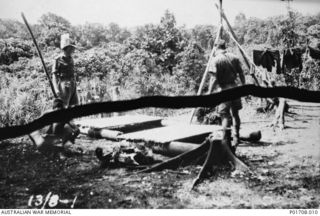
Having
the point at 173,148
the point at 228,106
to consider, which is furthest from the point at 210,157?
the point at 228,106

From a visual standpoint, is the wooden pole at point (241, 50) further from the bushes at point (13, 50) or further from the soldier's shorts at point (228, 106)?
the bushes at point (13, 50)

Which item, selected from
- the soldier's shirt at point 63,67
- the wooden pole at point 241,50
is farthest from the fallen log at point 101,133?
the wooden pole at point 241,50

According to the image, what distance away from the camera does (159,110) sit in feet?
20.2

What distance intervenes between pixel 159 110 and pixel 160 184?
3.07 m

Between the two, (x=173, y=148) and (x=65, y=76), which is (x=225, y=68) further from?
(x=65, y=76)

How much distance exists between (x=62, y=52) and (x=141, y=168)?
1.94 m

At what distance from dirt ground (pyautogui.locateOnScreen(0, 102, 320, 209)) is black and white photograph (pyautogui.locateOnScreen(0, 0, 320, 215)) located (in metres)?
0.01

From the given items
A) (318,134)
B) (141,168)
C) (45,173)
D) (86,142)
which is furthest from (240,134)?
(45,173)

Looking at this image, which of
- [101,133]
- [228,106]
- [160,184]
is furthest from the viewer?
[101,133]

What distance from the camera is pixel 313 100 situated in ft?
12.9

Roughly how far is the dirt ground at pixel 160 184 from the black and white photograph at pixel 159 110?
0.01m

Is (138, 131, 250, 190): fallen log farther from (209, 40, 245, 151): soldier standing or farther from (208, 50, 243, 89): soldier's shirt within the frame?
A: (208, 50, 243, 89): soldier's shirt

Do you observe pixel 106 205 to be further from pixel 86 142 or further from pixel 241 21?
pixel 241 21

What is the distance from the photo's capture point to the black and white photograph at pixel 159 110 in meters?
3.08
